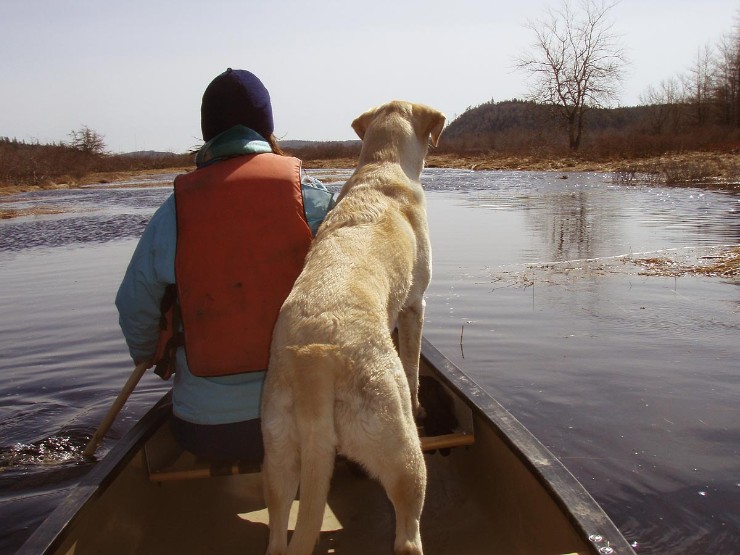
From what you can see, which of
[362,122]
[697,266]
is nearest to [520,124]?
[697,266]

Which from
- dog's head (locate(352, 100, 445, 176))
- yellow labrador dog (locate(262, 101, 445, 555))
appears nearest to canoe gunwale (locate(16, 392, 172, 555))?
yellow labrador dog (locate(262, 101, 445, 555))

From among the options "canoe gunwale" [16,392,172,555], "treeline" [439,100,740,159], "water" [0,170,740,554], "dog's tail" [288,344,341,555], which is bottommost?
"water" [0,170,740,554]

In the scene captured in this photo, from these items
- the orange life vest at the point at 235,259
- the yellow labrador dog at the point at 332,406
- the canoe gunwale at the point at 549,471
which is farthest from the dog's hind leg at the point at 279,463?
the canoe gunwale at the point at 549,471

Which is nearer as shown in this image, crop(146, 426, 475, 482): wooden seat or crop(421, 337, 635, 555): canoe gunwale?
crop(421, 337, 635, 555): canoe gunwale

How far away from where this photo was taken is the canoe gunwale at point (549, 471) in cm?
274

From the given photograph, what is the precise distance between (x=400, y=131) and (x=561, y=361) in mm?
3569

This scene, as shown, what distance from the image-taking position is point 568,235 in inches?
642

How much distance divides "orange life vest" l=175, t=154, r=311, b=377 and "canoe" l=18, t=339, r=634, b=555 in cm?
71

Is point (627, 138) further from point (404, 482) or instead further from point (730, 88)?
point (404, 482)

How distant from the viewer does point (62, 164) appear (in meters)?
57.6

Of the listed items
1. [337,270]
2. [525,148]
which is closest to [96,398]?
[337,270]

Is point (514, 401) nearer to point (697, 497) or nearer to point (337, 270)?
point (697, 497)

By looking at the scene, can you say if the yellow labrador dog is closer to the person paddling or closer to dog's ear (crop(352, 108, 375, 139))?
the person paddling

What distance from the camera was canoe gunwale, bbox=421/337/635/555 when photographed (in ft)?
8.99
